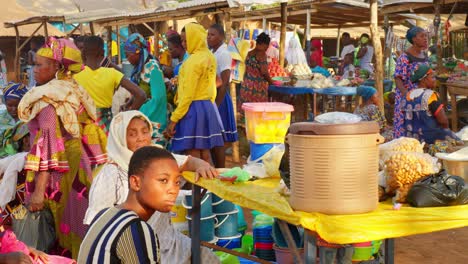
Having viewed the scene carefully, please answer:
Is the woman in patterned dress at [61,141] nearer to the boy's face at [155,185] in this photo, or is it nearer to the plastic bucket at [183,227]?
the plastic bucket at [183,227]

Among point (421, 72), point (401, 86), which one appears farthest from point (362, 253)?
point (401, 86)

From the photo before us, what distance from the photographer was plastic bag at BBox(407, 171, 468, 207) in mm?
2986

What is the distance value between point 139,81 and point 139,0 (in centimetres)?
1544

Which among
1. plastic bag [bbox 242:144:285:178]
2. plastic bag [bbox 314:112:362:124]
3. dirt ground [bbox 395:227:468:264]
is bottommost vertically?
dirt ground [bbox 395:227:468:264]

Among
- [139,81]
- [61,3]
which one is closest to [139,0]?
[61,3]

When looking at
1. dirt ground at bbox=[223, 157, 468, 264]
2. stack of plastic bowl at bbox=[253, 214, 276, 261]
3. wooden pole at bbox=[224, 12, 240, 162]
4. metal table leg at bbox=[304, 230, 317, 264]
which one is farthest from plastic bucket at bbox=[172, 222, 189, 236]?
wooden pole at bbox=[224, 12, 240, 162]

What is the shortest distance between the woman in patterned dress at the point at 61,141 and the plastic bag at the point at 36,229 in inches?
2.4

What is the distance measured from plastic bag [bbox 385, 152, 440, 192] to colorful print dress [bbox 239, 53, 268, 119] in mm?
8224

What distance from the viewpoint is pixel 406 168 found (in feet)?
10.3

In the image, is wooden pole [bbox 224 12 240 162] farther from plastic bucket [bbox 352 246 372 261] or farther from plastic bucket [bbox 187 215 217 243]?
plastic bucket [bbox 352 246 372 261]

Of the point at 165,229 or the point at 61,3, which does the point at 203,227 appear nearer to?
the point at 165,229

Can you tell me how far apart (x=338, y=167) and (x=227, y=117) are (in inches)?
217

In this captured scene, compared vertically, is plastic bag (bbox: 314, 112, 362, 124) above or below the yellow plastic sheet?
above

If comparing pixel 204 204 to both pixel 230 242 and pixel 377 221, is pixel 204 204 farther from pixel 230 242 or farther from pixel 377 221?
pixel 377 221
